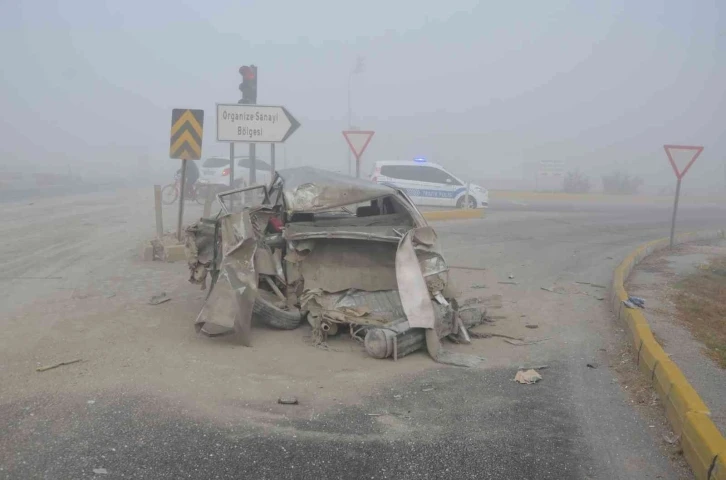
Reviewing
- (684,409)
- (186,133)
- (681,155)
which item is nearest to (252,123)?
(186,133)

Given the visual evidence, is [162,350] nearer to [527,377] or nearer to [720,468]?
[527,377]

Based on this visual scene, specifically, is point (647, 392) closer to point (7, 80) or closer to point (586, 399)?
point (586, 399)

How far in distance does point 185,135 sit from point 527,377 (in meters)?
7.24

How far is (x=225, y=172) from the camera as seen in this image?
21.5m

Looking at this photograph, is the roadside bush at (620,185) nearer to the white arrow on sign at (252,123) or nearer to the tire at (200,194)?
the tire at (200,194)

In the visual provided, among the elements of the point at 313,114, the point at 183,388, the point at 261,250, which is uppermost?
the point at 313,114

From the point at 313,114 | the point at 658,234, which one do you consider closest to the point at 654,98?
the point at 313,114

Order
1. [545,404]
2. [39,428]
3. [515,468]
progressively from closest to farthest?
[515,468] → [39,428] → [545,404]

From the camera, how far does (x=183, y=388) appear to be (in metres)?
4.61

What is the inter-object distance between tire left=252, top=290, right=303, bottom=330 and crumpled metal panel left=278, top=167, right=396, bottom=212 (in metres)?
0.98

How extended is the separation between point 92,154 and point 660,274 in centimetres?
6541

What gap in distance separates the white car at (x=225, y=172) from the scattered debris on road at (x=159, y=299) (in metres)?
13.3

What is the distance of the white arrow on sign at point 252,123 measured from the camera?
11.5 metres

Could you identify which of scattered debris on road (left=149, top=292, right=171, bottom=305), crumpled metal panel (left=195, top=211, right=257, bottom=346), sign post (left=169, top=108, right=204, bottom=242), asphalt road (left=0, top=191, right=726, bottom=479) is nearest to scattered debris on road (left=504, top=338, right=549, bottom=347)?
asphalt road (left=0, top=191, right=726, bottom=479)
